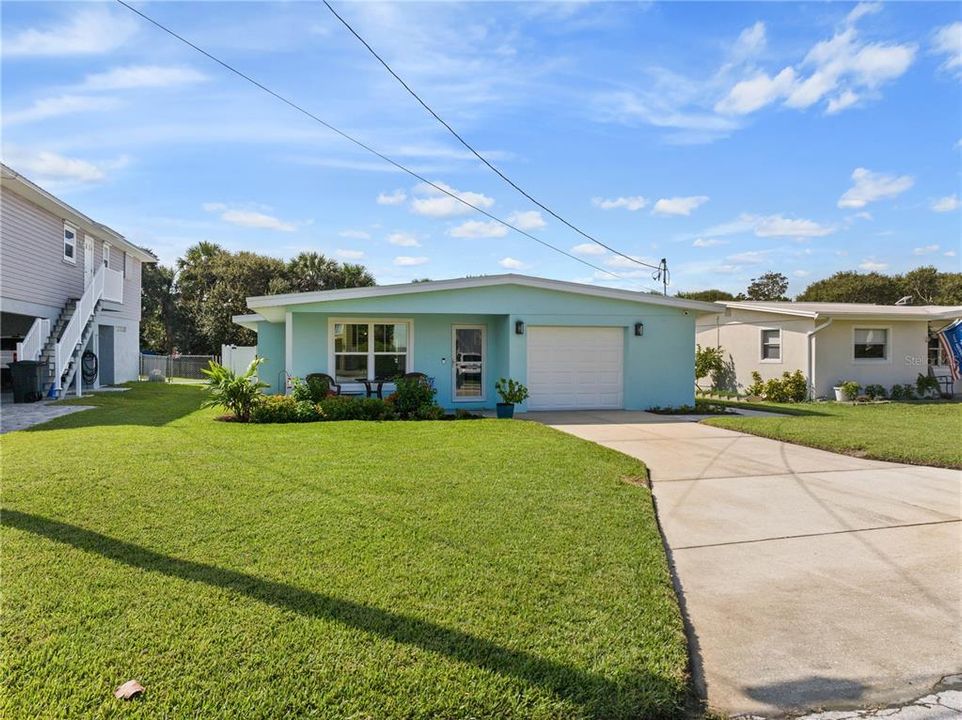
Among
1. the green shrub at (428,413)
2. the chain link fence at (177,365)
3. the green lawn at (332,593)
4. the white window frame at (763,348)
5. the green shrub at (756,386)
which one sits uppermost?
the white window frame at (763,348)

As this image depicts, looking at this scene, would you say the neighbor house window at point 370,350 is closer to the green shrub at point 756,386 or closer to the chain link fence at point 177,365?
the green shrub at point 756,386

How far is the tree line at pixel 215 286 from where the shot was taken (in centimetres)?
3359

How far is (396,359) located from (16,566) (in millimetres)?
10763

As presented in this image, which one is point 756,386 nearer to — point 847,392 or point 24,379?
point 847,392

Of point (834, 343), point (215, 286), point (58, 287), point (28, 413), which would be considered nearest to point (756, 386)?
point (834, 343)

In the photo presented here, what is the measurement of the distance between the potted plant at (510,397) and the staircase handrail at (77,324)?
433 inches

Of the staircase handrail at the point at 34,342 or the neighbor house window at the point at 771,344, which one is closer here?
the staircase handrail at the point at 34,342

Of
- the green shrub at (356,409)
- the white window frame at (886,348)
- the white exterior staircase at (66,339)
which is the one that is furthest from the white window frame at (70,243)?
the white window frame at (886,348)

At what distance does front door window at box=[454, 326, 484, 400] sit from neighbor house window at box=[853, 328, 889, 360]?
499 inches

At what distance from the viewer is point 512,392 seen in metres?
12.4

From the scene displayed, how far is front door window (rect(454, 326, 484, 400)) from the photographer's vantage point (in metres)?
14.5

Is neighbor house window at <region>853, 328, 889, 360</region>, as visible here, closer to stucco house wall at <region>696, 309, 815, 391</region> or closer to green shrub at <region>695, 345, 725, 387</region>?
stucco house wall at <region>696, 309, 815, 391</region>

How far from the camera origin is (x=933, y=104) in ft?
40.1

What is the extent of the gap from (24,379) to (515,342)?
37.6 feet
